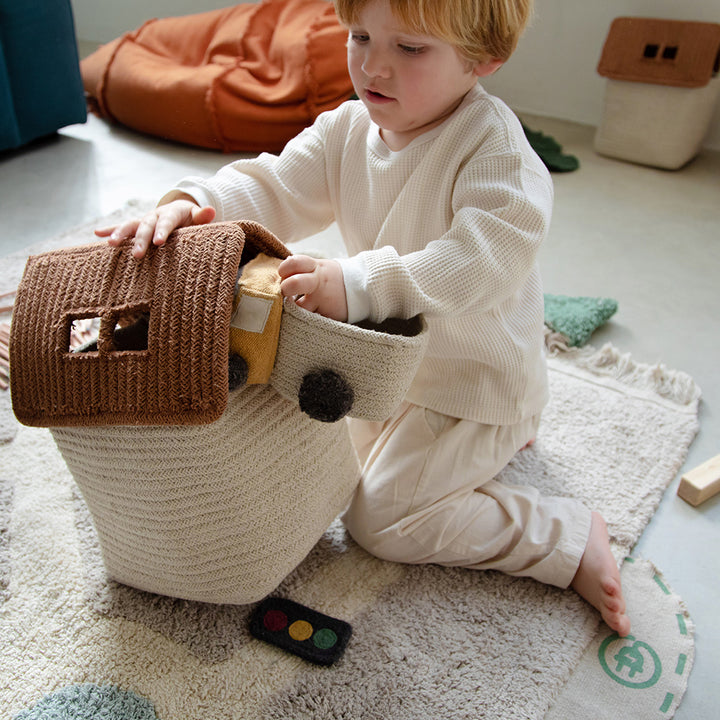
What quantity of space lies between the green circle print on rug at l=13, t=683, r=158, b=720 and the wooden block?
0.69 m

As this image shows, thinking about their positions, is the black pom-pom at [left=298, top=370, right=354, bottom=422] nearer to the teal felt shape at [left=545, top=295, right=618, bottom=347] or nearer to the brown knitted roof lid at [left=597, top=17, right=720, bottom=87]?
the teal felt shape at [left=545, top=295, right=618, bottom=347]

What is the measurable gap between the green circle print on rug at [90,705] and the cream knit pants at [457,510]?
30cm

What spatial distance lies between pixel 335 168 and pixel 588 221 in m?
1.00

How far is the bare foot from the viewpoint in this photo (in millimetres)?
772

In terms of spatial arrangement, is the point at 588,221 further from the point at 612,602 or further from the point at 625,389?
the point at 612,602

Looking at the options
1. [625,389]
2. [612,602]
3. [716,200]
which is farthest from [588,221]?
[612,602]

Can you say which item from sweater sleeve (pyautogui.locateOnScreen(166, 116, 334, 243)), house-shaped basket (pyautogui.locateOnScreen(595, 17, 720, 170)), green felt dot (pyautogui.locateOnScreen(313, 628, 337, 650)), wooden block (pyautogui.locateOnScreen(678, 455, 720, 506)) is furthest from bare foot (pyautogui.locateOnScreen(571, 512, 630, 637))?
house-shaped basket (pyautogui.locateOnScreen(595, 17, 720, 170))

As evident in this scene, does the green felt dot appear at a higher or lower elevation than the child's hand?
lower

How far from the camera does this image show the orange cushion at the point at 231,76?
1.88m

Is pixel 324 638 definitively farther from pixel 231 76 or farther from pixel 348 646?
pixel 231 76

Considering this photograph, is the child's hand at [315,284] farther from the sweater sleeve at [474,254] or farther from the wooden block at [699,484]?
the wooden block at [699,484]

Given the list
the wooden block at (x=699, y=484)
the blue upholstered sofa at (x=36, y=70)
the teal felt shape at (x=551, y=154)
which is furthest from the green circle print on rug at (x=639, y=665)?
the blue upholstered sofa at (x=36, y=70)

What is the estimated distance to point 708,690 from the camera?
733mm

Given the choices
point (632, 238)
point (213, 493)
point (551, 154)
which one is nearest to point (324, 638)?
point (213, 493)
